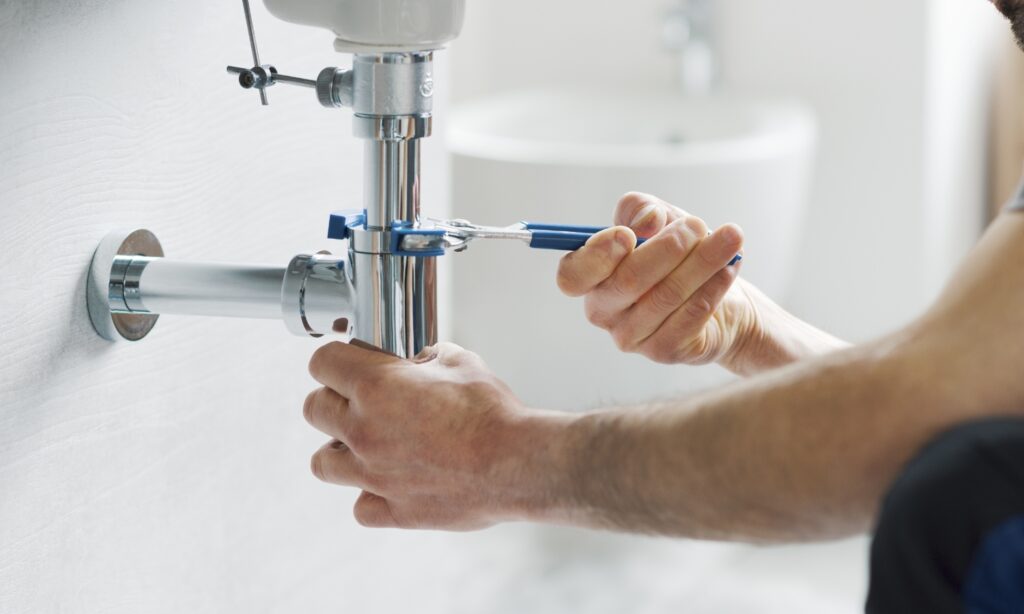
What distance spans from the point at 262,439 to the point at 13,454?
0.20 meters

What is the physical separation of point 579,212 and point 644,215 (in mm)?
953

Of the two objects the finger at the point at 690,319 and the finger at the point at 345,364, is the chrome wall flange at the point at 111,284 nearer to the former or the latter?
the finger at the point at 345,364

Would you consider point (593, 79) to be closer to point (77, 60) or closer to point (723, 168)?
point (723, 168)

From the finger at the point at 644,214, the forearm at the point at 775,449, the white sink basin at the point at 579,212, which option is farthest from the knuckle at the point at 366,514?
the white sink basin at the point at 579,212

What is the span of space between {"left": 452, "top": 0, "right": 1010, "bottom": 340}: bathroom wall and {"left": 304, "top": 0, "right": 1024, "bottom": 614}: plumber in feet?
4.61

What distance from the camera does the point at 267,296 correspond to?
53 cm

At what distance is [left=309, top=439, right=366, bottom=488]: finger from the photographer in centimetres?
52

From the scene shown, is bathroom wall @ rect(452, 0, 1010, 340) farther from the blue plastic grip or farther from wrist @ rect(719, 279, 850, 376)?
the blue plastic grip

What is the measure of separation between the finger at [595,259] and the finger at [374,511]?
5.2 inches

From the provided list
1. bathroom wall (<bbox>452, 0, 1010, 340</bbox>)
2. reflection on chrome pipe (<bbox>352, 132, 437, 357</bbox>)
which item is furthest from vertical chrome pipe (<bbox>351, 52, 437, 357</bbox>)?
bathroom wall (<bbox>452, 0, 1010, 340</bbox>)

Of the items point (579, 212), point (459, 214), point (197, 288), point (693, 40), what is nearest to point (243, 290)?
point (197, 288)

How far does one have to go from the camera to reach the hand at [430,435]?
1.62 feet

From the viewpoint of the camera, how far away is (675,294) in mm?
605

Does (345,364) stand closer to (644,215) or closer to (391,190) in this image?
(391,190)
